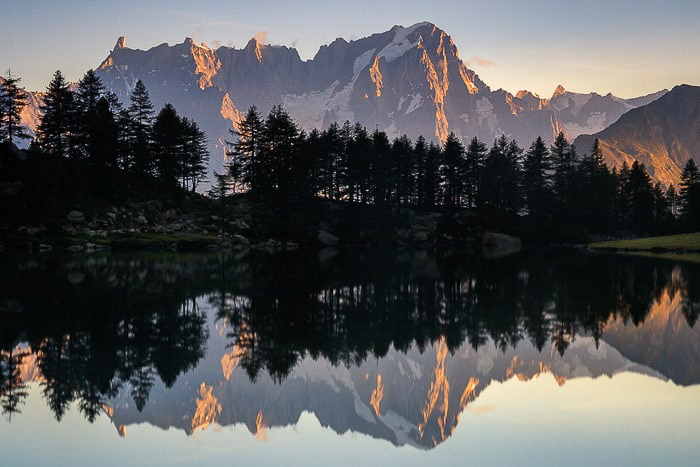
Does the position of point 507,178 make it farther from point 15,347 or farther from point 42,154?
point 15,347

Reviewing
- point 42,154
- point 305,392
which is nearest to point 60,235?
point 42,154

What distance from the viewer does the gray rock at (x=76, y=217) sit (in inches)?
2844

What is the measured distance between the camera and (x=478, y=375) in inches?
589

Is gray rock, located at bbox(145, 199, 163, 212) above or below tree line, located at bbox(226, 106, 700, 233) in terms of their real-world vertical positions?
below

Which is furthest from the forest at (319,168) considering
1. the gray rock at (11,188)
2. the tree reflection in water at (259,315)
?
the tree reflection in water at (259,315)

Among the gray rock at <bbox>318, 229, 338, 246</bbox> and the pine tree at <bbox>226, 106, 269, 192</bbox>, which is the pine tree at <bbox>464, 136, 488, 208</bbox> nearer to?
the gray rock at <bbox>318, 229, 338, 246</bbox>

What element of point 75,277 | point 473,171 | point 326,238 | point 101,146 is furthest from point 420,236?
point 75,277

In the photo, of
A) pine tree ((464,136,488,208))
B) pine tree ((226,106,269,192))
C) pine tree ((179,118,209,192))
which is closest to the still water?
pine tree ((226,106,269,192))

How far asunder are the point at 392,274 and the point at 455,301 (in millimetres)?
14118

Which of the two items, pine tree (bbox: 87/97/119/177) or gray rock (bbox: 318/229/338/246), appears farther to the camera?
gray rock (bbox: 318/229/338/246)

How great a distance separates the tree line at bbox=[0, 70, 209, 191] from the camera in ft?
269

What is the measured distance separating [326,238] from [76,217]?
121 feet

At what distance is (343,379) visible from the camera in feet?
46.6

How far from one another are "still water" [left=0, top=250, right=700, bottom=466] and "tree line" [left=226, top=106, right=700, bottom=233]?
2929 inches
